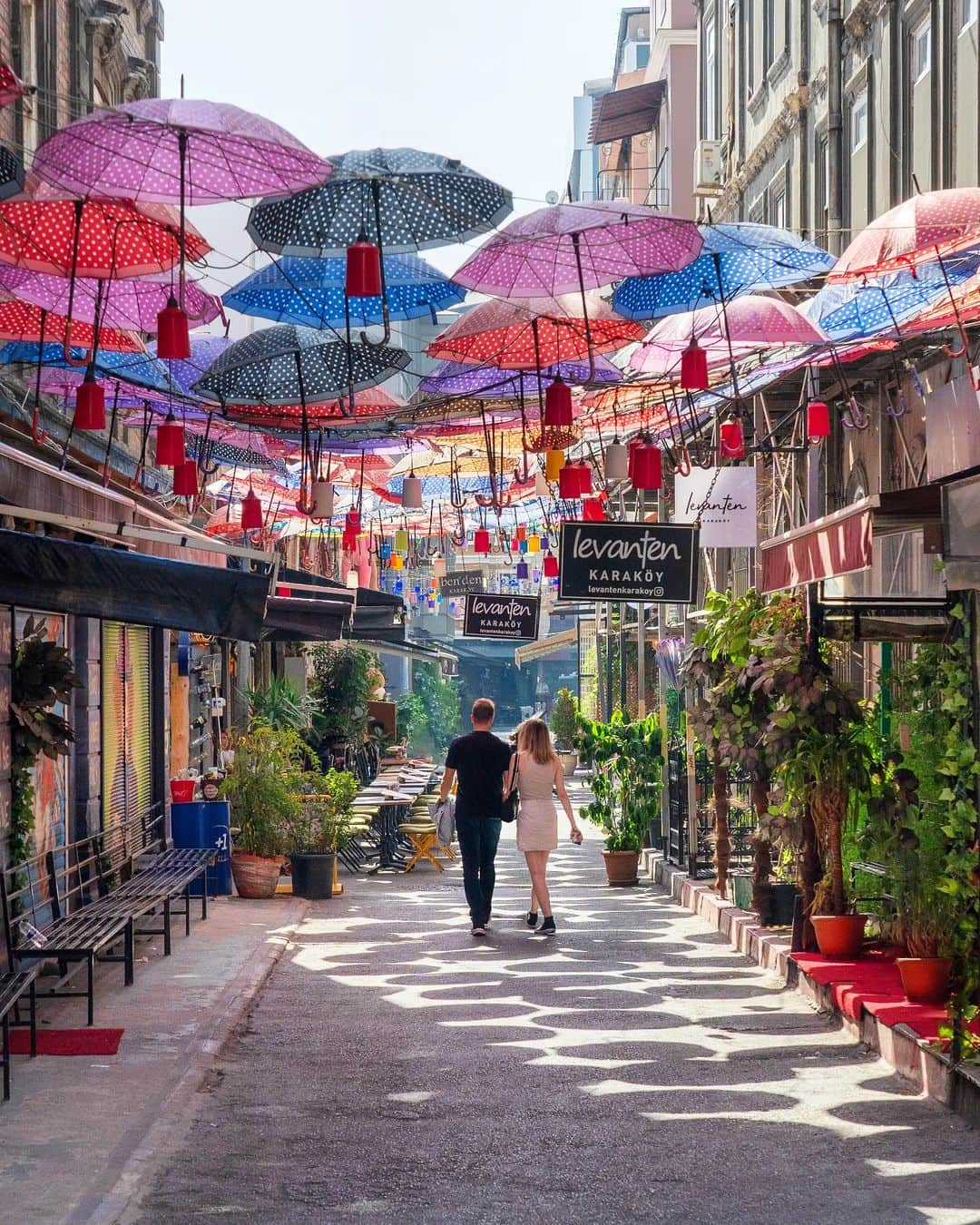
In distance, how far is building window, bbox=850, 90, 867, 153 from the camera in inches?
707

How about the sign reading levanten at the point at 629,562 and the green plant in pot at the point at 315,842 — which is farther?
the green plant in pot at the point at 315,842

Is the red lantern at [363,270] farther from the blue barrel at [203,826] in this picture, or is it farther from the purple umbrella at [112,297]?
the blue barrel at [203,826]

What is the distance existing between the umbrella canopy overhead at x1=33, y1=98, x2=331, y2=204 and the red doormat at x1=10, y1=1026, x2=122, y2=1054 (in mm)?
4875

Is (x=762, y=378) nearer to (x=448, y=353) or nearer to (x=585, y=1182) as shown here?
(x=448, y=353)

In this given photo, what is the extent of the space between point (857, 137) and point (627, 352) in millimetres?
7124

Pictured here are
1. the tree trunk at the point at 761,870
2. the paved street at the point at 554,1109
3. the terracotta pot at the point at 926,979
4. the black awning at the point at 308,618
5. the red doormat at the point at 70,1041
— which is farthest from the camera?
the black awning at the point at 308,618

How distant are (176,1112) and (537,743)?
7.50 m

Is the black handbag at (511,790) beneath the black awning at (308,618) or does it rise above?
beneath

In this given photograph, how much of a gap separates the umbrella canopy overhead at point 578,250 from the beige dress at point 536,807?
20.7 feet

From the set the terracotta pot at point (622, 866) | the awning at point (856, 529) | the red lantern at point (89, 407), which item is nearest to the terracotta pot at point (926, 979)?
the awning at point (856, 529)

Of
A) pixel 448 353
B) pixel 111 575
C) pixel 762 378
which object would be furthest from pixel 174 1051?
pixel 762 378

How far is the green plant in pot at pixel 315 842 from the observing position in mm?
18438

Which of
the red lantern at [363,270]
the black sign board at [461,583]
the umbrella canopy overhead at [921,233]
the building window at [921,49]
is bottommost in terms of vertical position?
the red lantern at [363,270]

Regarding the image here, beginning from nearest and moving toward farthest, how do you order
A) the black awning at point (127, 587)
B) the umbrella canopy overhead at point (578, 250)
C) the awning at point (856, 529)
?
the awning at point (856, 529) → the umbrella canopy overhead at point (578, 250) → the black awning at point (127, 587)
